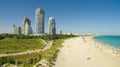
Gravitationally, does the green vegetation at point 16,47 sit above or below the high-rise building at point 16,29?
below

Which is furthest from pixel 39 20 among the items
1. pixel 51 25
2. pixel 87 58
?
pixel 87 58

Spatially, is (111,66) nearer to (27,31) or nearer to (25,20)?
(27,31)

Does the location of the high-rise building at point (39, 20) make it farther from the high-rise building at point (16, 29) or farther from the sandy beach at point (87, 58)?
the sandy beach at point (87, 58)

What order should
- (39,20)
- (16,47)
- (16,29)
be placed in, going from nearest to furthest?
(16,47), (39,20), (16,29)

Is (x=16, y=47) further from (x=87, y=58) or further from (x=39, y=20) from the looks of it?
(x=39, y=20)

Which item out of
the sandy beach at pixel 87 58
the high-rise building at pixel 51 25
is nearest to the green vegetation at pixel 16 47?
the sandy beach at pixel 87 58

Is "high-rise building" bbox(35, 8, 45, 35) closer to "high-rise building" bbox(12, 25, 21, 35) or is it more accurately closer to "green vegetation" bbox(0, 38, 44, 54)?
"high-rise building" bbox(12, 25, 21, 35)

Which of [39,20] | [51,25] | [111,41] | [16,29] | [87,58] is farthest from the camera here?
[16,29]

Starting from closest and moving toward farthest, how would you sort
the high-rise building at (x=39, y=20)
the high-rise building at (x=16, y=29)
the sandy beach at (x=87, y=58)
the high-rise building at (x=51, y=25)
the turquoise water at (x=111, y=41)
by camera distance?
the sandy beach at (x=87, y=58) → the turquoise water at (x=111, y=41) → the high-rise building at (x=51, y=25) → the high-rise building at (x=39, y=20) → the high-rise building at (x=16, y=29)

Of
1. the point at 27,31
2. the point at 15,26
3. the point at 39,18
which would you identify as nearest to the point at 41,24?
the point at 39,18

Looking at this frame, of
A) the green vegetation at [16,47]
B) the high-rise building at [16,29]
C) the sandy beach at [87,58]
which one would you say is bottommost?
the green vegetation at [16,47]

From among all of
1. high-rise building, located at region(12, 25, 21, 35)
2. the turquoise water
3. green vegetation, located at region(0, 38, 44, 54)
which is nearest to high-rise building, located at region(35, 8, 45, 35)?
high-rise building, located at region(12, 25, 21, 35)

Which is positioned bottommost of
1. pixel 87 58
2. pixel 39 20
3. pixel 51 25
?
pixel 87 58

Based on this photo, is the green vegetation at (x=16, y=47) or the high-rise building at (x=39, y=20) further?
the high-rise building at (x=39, y=20)
